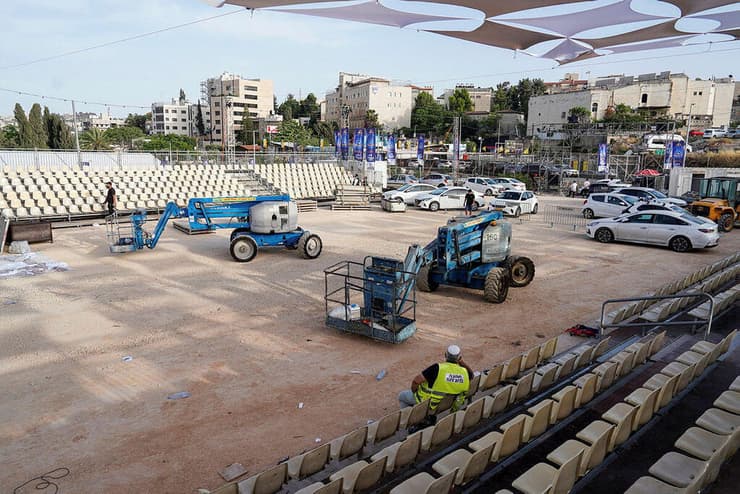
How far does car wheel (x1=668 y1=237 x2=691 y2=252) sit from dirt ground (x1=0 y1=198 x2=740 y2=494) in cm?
89

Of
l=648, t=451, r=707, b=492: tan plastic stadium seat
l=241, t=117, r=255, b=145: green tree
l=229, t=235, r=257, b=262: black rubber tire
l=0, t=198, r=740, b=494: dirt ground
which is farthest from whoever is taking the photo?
l=241, t=117, r=255, b=145: green tree

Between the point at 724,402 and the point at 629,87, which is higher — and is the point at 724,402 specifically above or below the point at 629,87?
below

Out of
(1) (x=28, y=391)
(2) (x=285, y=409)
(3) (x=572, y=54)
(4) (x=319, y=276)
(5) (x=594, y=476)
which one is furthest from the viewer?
(3) (x=572, y=54)

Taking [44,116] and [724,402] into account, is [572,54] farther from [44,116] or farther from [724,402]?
[44,116]

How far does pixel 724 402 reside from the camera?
5562mm

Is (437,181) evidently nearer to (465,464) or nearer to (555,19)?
(555,19)

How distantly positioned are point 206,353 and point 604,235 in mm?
16729

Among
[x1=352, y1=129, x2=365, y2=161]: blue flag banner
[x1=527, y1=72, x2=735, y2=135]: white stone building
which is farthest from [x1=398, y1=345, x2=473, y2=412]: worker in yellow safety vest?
[x1=527, y1=72, x2=735, y2=135]: white stone building

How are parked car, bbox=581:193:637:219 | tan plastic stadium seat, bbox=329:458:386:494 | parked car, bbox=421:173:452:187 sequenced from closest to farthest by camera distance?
tan plastic stadium seat, bbox=329:458:386:494, parked car, bbox=581:193:637:219, parked car, bbox=421:173:452:187

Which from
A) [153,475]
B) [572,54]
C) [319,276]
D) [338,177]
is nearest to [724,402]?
[153,475]

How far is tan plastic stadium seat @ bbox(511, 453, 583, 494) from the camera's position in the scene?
163 inches

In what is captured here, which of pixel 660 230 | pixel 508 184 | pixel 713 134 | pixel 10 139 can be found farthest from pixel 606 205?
pixel 10 139

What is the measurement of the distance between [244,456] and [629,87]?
106 meters

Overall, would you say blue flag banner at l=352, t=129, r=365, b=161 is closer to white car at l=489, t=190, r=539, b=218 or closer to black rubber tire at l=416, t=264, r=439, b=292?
white car at l=489, t=190, r=539, b=218
